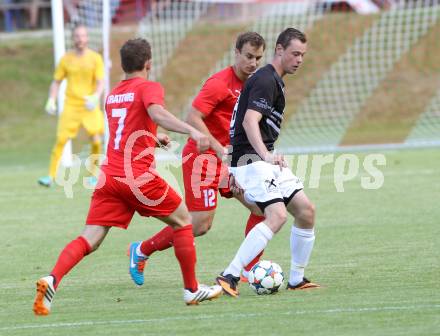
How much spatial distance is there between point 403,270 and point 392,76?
67.8 ft

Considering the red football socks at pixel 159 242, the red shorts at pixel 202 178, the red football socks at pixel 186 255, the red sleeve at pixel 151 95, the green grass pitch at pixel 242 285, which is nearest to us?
the green grass pitch at pixel 242 285

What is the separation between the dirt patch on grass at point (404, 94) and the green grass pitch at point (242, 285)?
37.3ft

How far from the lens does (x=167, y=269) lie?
905 centimetres

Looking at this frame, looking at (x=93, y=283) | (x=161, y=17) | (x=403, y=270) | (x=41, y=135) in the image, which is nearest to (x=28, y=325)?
(x=93, y=283)

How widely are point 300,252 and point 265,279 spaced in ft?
1.27

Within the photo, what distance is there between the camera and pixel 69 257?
23.2 feet

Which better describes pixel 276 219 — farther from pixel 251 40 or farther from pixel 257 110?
pixel 251 40

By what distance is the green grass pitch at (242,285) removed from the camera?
6359 mm

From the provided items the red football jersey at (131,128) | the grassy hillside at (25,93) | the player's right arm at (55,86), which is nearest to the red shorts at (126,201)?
the red football jersey at (131,128)

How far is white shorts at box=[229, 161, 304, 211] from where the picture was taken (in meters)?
7.56

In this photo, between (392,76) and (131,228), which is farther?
(392,76)

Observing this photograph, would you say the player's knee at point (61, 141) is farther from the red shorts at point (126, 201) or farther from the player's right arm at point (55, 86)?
the red shorts at point (126, 201)

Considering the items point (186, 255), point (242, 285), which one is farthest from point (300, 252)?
point (186, 255)

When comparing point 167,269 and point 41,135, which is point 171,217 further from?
point 41,135
